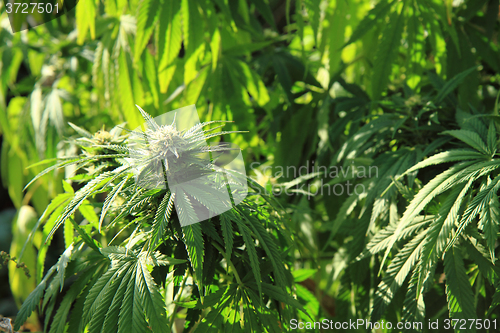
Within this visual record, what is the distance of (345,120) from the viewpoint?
2.22ft

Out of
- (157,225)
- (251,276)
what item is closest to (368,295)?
(251,276)

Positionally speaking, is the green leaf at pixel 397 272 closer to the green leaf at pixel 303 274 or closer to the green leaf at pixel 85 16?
the green leaf at pixel 303 274

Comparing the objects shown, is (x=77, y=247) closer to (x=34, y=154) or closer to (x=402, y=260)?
(x=402, y=260)

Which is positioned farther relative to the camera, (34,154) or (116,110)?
(34,154)

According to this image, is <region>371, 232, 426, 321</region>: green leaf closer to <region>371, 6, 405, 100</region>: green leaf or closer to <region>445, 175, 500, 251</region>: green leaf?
<region>445, 175, 500, 251</region>: green leaf

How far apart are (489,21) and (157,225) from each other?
2.30ft

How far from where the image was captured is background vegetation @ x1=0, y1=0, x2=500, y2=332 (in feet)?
1.39

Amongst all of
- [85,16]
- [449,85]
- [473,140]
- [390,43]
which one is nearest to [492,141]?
[473,140]

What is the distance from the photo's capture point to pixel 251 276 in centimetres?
39

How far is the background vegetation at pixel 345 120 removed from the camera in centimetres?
42

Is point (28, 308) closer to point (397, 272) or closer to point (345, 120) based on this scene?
point (397, 272)

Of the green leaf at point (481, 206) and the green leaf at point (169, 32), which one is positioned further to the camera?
the green leaf at point (169, 32)

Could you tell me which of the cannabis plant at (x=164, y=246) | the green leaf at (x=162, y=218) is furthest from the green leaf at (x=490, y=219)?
the green leaf at (x=162, y=218)

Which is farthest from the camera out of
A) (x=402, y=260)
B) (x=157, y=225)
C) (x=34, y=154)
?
(x=34, y=154)
